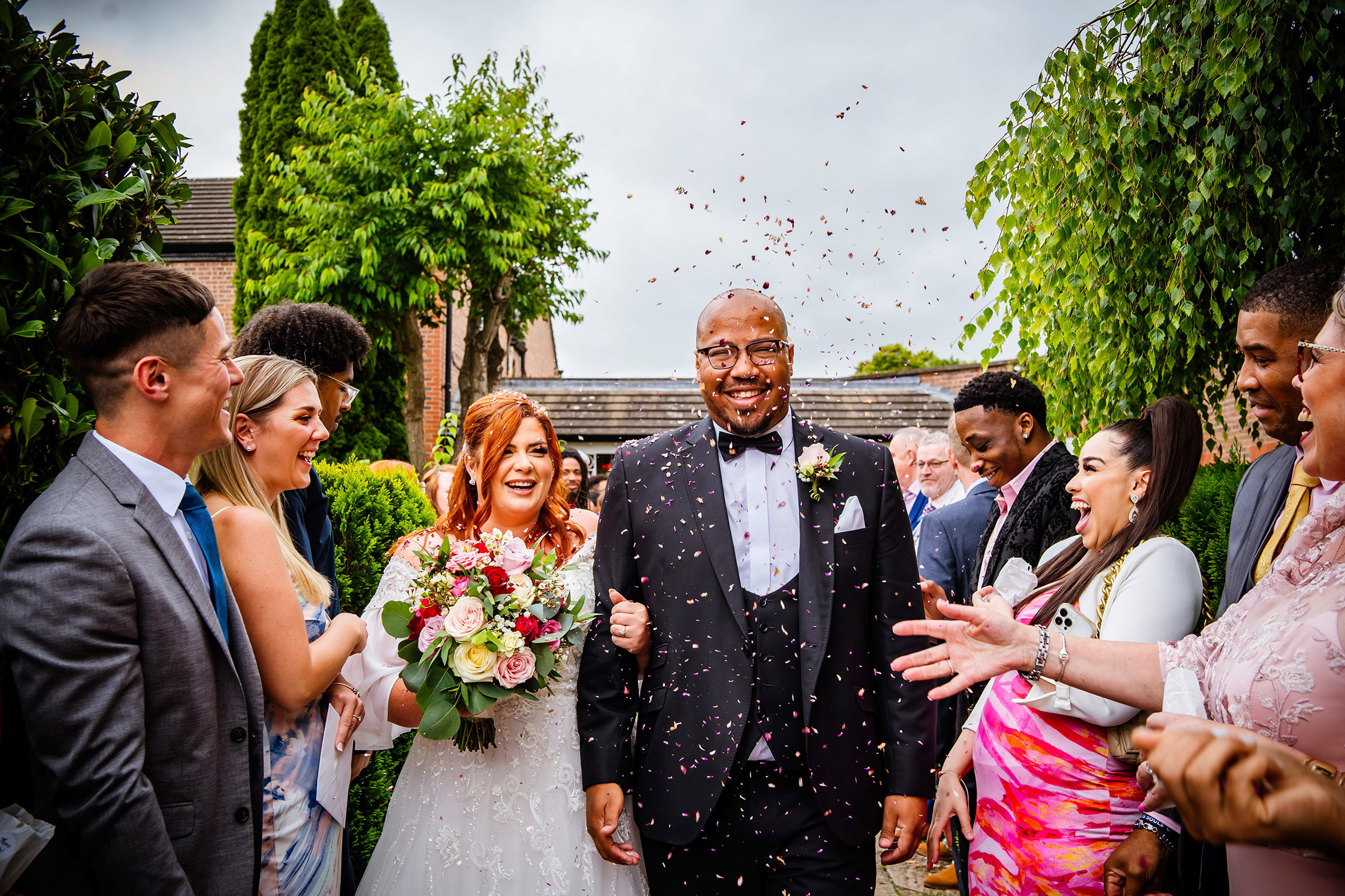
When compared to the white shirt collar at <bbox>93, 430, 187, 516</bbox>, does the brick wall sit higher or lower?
higher

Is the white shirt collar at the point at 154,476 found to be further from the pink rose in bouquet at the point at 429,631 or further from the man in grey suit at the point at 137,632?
the pink rose in bouquet at the point at 429,631

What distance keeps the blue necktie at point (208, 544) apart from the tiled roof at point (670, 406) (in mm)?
14905

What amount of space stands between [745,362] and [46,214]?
6.56 ft

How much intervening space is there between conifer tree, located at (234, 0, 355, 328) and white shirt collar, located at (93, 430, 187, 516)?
14016 mm

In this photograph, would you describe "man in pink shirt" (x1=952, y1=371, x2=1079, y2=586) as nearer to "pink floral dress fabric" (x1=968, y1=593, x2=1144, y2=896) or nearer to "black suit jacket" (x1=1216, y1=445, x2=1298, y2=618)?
"black suit jacket" (x1=1216, y1=445, x2=1298, y2=618)

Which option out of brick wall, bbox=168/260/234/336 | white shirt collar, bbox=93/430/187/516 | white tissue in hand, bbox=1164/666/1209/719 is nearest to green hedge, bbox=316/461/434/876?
white shirt collar, bbox=93/430/187/516

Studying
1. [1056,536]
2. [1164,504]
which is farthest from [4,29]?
[1056,536]

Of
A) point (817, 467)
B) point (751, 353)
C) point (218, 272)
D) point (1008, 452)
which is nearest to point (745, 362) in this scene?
point (751, 353)

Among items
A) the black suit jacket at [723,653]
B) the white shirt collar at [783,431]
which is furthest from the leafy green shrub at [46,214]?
the white shirt collar at [783,431]

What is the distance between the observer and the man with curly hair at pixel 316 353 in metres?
3.25

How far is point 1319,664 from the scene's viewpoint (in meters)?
1.53

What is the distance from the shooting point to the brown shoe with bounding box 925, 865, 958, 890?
4.76 metres

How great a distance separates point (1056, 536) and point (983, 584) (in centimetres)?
46

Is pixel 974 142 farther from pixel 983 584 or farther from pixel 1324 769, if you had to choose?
pixel 1324 769
